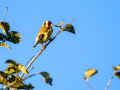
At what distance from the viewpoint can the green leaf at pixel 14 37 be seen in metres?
2.71

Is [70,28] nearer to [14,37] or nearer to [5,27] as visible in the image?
[14,37]

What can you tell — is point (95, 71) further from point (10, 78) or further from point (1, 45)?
point (1, 45)

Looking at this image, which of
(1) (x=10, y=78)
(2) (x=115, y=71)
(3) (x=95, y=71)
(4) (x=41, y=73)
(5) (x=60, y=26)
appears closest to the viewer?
(2) (x=115, y=71)

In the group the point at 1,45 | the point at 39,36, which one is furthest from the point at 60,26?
the point at 39,36

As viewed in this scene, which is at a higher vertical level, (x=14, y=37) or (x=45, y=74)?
(x=14, y=37)

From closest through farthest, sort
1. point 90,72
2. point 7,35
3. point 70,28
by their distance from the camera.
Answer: point 90,72 → point 7,35 → point 70,28

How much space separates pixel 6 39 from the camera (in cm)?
264

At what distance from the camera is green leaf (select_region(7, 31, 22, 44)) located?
271 cm

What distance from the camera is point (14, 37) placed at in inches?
110

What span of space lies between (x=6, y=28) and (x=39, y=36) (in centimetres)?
240

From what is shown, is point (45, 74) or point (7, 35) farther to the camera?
point (7, 35)

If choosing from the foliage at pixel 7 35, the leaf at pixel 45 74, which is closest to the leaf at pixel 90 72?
the leaf at pixel 45 74

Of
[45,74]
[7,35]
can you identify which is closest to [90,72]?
[45,74]

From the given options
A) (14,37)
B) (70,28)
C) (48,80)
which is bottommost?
(48,80)
